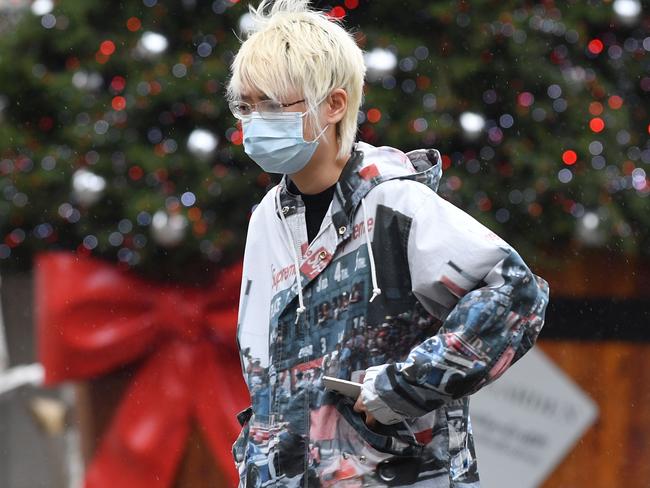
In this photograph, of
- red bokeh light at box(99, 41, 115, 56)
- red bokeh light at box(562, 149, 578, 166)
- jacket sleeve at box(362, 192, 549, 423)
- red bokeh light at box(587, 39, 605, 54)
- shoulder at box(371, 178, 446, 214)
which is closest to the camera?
jacket sleeve at box(362, 192, 549, 423)

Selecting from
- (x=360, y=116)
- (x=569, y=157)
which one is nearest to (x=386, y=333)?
(x=360, y=116)

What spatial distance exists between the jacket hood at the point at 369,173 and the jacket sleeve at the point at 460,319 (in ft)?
0.51

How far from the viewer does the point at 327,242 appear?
222 centimetres

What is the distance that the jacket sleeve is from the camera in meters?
2.01

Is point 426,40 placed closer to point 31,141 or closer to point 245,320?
point 31,141

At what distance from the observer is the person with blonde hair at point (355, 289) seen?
2.03 metres

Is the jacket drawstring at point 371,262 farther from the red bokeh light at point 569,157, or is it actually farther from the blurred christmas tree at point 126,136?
the red bokeh light at point 569,157

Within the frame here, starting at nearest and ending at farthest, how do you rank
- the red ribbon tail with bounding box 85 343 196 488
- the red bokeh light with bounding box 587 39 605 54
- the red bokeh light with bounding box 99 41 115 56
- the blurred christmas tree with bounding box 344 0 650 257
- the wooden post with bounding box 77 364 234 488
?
the blurred christmas tree with bounding box 344 0 650 257 < the red bokeh light with bounding box 99 41 115 56 < the red bokeh light with bounding box 587 39 605 54 < the red ribbon tail with bounding box 85 343 196 488 < the wooden post with bounding box 77 364 234 488

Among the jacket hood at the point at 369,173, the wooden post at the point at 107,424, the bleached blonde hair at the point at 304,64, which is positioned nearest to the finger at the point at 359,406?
the jacket hood at the point at 369,173

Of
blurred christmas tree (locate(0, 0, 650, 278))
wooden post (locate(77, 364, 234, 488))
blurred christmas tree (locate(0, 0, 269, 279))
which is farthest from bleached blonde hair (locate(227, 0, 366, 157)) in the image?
wooden post (locate(77, 364, 234, 488))

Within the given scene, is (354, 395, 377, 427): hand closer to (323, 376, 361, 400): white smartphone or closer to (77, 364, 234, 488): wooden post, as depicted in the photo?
(323, 376, 361, 400): white smartphone

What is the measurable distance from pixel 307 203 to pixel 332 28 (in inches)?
14.1

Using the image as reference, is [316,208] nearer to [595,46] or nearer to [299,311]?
[299,311]

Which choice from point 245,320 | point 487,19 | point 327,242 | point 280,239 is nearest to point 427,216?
point 327,242
